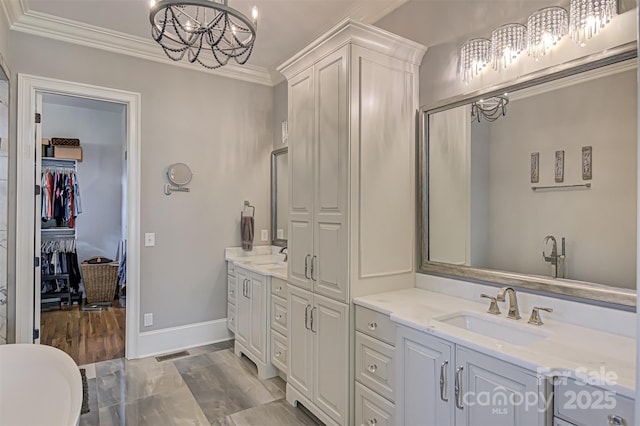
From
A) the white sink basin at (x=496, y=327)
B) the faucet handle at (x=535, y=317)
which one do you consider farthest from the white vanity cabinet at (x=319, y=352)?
the faucet handle at (x=535, y=317)

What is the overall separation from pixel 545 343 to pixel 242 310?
8.56 ft

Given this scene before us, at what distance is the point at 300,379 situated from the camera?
100 inches

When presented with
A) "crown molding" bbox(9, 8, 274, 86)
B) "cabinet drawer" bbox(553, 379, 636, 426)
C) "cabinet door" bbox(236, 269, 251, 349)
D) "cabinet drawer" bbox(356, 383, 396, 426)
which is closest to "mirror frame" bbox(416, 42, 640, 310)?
"cabinet drawer" bbox(553, 379, 636, 426)

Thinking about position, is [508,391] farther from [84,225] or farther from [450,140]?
[84,225]

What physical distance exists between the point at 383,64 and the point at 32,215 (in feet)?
9.88

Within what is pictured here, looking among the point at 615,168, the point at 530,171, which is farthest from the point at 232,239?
the point at 615,168

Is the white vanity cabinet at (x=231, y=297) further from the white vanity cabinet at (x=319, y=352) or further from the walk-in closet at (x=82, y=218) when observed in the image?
the walk-in closet at (x=82, y=218)

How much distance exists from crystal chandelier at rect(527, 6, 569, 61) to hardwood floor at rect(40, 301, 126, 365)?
13.4 ft

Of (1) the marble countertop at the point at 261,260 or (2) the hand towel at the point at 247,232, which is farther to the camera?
(2) the hand towel at the point at 247,232

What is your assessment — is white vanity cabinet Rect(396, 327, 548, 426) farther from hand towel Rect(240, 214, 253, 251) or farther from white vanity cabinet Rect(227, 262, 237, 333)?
hand towel Rect(240, 214, 253, 251)

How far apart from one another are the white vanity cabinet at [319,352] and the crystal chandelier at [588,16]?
5.86 ft

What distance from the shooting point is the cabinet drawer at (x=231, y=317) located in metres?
3.70

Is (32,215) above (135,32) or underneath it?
underneath

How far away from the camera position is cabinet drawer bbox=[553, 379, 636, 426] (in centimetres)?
109
